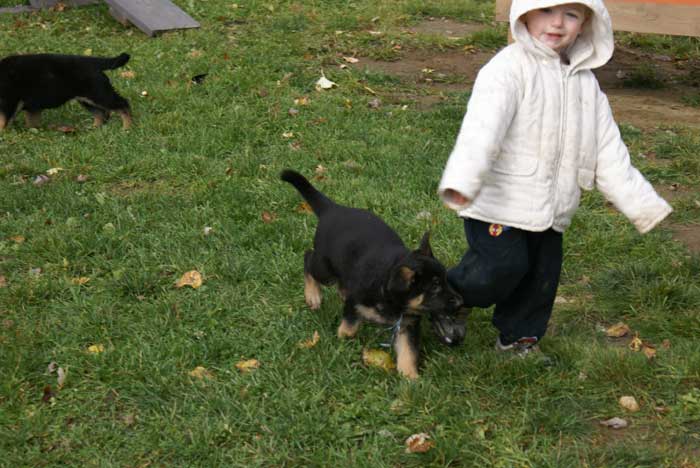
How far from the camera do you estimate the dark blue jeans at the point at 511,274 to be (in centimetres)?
366

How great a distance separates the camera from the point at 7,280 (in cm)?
493

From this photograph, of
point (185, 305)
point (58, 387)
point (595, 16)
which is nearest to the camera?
point (595, 16)

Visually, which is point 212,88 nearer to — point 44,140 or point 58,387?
point 44,140

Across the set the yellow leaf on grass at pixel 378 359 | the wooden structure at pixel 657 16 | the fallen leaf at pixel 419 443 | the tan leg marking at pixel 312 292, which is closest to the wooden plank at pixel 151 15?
the wooden structure at pixel 657 16

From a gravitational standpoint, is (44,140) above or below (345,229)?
below

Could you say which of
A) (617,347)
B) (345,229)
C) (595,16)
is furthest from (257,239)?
(595,16)

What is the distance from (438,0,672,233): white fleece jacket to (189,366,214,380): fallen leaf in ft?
4.42

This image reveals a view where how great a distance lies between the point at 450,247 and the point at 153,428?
7.06 ft

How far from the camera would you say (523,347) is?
158 inches

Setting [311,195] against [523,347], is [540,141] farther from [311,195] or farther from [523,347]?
[311,195]

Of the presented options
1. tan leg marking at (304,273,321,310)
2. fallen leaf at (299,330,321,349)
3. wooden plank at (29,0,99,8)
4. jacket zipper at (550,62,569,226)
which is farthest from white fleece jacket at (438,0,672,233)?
wooden plank at (29,0,99,8)

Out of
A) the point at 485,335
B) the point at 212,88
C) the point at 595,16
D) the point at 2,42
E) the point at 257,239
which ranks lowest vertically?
the point at 2,42

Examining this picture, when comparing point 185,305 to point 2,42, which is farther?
point 2,42

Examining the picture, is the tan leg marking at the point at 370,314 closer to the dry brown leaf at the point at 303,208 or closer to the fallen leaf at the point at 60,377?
the fallen leaf at the point at 60,377
